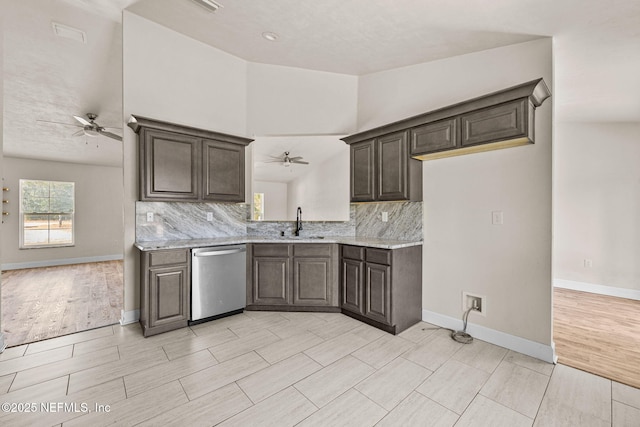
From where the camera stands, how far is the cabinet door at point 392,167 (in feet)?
10.2

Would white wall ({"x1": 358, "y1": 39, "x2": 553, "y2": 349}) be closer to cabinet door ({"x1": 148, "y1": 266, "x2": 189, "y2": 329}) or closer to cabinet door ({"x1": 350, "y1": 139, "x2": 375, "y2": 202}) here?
cabinet door ({"x1": 350, "y1": 139, "x2": 375, "y2": 202})

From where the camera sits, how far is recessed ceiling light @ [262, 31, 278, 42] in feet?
10.1

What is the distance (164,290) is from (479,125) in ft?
11.1

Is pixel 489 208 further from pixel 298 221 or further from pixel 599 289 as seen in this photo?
pixel 599 289

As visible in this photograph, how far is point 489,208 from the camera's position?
2.75 meters

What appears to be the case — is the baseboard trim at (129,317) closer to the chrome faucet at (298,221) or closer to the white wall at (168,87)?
the white wall at (168,87)

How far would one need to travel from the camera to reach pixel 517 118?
2309 mm

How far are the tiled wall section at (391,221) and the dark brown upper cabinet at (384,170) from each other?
238 mm

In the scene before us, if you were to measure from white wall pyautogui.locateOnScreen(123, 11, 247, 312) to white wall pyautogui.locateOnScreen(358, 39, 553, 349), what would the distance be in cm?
223

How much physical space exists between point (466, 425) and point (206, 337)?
7.47ft

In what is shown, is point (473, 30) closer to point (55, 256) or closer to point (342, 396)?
point (342, 396)

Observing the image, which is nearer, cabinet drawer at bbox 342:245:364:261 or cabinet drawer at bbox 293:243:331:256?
cabinet drawer at bbox 342:245:364:261

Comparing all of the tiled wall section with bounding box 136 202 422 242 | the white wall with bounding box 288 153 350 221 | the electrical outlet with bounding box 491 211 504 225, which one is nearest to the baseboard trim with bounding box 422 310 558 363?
the tiled wall section with bounding box 136 202 422 242

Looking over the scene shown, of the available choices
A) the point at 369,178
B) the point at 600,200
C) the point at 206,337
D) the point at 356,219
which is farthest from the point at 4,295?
the point at 600,200
